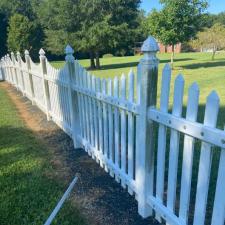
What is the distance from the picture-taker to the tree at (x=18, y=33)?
112 ft

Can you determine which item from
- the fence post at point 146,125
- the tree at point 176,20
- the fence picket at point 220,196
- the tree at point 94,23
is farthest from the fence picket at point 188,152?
the tree at point 94,23

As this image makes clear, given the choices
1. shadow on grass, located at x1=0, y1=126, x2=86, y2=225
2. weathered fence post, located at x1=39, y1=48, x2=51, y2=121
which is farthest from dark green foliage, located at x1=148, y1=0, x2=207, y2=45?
shadow on grass, located at x1=0, y1=126, x2=86, y2=225

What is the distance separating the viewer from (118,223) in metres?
2.92

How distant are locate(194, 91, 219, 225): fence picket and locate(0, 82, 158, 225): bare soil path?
2.82 ft

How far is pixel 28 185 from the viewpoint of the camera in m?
3.75

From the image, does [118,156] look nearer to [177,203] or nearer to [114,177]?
[114,177]

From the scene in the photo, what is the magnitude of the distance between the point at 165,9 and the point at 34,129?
15.4 m

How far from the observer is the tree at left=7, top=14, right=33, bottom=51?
3419 centimetres

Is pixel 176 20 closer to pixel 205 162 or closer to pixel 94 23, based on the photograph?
pixel 94 23

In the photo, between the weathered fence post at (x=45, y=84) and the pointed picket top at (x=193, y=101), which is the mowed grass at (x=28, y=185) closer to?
the weathered fence post at (x=45, y=84)

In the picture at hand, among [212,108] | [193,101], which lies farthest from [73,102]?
[212,108]

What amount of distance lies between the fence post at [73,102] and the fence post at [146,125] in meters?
2.11

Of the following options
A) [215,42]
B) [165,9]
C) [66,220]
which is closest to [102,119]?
[66,220]

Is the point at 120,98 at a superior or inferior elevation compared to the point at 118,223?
superior
